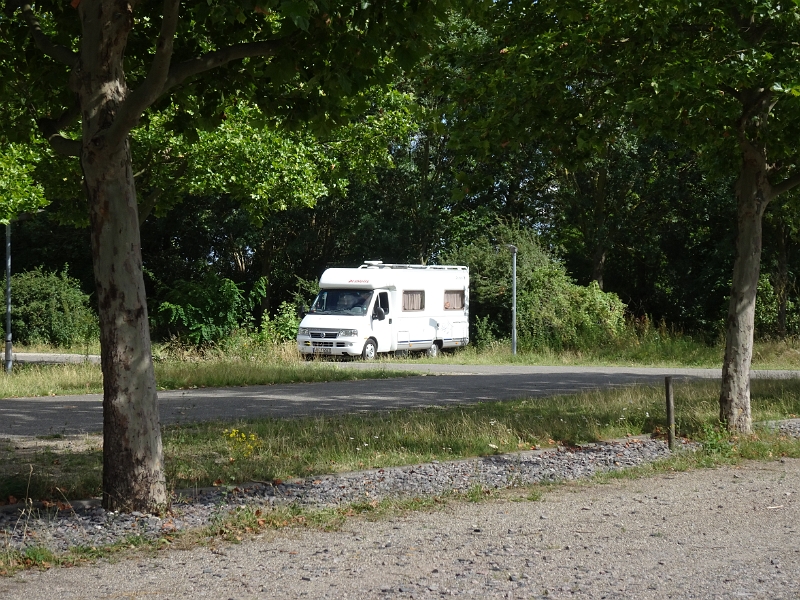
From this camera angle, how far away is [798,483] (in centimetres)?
869

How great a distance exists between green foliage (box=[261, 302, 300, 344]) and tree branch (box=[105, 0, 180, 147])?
2084 centimetres

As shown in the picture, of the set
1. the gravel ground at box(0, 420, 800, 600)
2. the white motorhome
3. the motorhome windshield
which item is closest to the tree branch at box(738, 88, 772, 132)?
the gravel ground at box(0, 420, 800, 600)

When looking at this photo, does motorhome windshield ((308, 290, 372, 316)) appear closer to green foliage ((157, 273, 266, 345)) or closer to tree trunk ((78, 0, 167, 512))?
green foliage ((157, 273, 266, 345))

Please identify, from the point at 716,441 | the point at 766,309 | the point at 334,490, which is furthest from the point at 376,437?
the point at 766,309

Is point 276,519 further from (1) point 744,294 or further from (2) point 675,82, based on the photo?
(1) point 744,294

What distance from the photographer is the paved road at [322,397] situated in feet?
41.7

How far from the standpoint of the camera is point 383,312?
26812 millimetres

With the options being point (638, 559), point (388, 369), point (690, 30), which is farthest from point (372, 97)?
point (638, 559)

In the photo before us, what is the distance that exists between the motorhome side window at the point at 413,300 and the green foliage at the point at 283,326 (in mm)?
3379

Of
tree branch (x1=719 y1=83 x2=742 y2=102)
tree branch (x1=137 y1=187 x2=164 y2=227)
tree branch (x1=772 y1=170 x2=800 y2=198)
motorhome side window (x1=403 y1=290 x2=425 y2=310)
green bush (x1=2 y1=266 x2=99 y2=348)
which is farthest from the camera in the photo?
green bush (x1=2 y1=266 x2=99 y2=348)

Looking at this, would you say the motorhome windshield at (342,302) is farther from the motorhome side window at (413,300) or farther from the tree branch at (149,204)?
the tree branch at (149,204)

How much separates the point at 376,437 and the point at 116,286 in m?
4.20

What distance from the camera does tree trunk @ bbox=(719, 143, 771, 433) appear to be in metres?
11.2

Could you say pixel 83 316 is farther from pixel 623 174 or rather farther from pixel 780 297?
pixel 780 297
